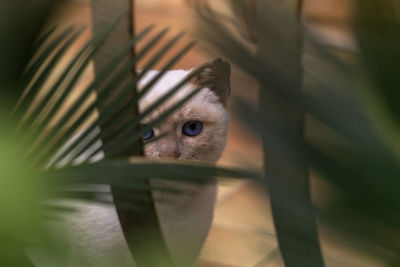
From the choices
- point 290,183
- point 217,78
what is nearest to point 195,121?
point 217,78

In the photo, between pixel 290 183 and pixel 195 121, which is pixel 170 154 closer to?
pixel 195 121

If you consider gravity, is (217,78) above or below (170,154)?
above

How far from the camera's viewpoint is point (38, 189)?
14.0 inches

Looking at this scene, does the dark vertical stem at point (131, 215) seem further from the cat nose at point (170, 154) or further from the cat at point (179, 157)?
the cat nose at point (170, 154)

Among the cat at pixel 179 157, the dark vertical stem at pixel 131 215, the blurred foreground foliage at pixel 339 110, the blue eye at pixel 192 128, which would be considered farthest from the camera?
the blue eye at pixel 192 128

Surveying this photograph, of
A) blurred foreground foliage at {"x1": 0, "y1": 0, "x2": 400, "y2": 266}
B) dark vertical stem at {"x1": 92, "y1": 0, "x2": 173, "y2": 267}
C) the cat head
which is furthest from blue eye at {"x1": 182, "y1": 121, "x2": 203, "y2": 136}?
blurred foreground foliage at {"x1": 0, "y1": 0, "x2": 400, "y2": 266}

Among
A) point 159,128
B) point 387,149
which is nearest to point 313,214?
point 387,149

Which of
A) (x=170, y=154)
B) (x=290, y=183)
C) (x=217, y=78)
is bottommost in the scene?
(x=290, y=183)

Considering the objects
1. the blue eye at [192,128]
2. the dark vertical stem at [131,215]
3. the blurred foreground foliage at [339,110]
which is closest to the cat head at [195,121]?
the blue eye at [192,128]

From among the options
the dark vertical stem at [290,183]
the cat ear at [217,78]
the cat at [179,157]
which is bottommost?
the dark vertical stem at [290,183]

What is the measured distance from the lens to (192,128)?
1133mm

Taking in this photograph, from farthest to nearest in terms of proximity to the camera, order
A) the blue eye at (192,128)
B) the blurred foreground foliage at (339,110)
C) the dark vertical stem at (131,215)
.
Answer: the blue eye at (192,128) < the dark vertical stem at (131,215) < the blurred foreground foliage at (339,110)

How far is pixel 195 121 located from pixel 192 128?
0.02 metres

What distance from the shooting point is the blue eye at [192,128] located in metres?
1.12
